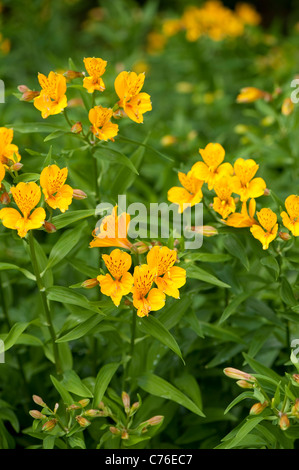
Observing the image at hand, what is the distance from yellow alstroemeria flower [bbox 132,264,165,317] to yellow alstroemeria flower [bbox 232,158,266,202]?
12.6 inches

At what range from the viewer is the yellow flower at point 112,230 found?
1337 mm

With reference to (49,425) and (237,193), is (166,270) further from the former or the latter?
(49,425)

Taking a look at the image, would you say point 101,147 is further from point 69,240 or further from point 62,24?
point 62,24

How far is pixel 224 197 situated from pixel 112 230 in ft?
1.00

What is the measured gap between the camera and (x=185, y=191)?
156cm

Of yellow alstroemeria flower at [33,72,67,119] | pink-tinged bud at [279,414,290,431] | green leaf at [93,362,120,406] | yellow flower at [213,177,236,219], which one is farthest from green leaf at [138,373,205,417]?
yellow alstroemeria flower at [33,72,67,119]

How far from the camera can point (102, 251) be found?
5.70 ft

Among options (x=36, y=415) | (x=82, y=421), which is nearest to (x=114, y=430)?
(x=82, y=421)

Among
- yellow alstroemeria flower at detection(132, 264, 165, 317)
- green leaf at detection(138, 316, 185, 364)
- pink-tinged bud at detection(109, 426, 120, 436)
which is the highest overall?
yellow alstroemeria flower at detection(132, 264, 165, 317)

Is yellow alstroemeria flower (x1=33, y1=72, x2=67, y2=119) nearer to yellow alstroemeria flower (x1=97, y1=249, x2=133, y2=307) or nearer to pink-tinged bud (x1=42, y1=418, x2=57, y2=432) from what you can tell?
yellow alstroemeria flower (x1=97, y1=249, x2=133, y2=307)

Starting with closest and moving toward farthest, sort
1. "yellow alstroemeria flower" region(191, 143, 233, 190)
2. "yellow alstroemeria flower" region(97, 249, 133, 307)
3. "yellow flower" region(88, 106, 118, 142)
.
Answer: "yellow alstroemeria flower" region(97, 249, 133, 307) → "yellow flower" region(88, 106, 118, 142) → "yellow alstroemeria flower" region(191, 143, 233, 190)

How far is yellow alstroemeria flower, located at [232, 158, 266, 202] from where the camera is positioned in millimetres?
1449
